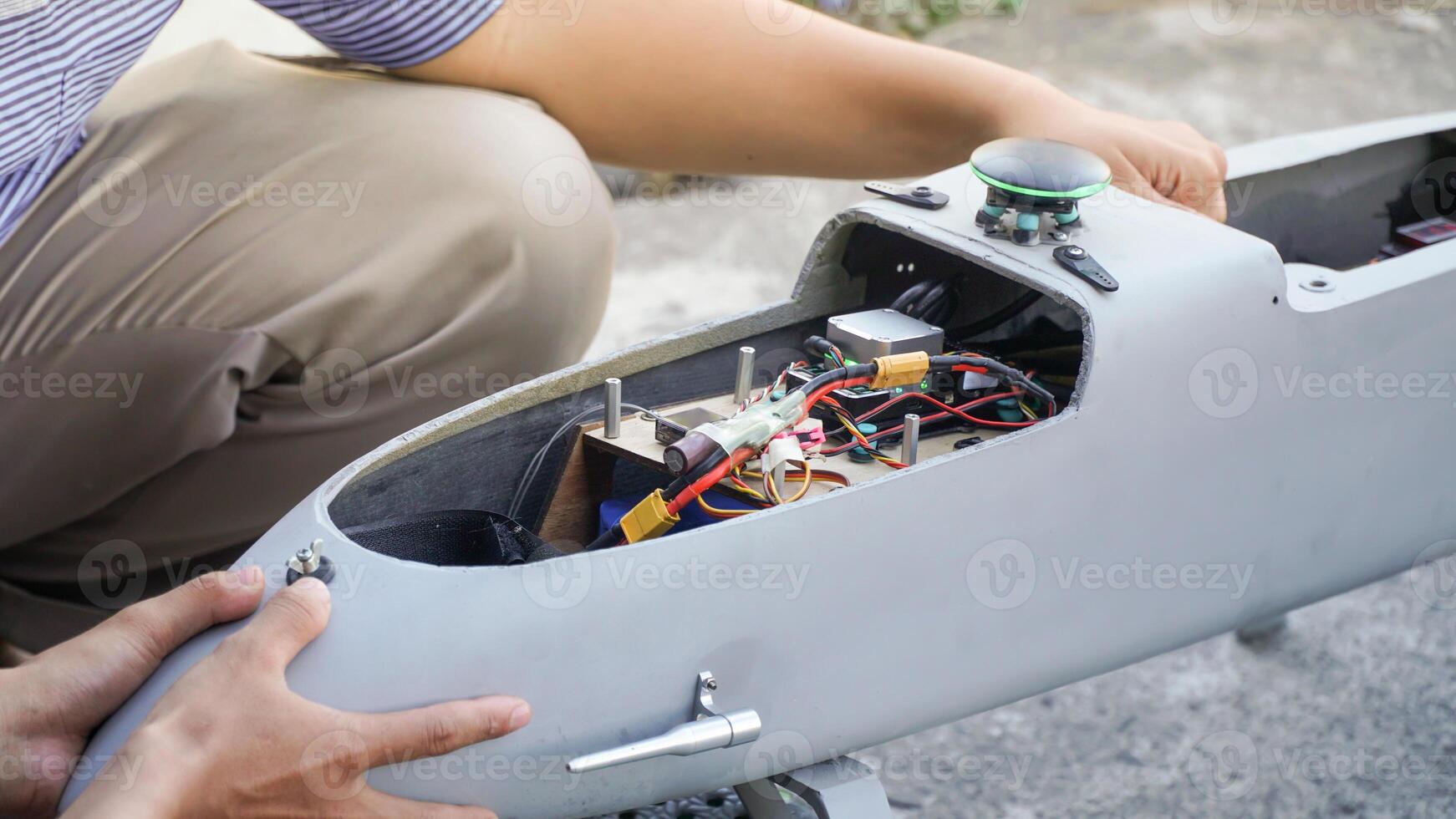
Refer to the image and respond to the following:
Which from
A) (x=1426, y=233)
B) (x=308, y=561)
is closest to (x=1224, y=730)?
(x=1426, y=233)

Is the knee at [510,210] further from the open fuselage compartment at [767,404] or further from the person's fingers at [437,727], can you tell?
the person's fingers at [437,727]

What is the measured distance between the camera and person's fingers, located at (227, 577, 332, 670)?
2.58 feet

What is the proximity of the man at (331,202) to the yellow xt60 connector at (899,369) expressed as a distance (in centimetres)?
32

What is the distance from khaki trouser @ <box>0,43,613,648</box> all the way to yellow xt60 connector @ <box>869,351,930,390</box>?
46cm

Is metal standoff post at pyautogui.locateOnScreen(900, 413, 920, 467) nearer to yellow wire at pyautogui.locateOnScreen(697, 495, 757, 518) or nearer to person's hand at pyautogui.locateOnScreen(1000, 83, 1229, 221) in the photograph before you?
yellow wire at pyautogui.locateOnScreen(697, 495, 757, 518)

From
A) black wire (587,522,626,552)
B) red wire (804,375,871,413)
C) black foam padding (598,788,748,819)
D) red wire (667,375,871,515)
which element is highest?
red wire (804,375,871,413)

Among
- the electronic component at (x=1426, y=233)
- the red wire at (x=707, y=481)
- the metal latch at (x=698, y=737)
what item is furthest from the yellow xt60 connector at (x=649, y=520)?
the electronic component at (x=1426, y=233)

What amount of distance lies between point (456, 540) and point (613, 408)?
0.54 feet

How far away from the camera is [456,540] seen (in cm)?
95

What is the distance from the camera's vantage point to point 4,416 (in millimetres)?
1229

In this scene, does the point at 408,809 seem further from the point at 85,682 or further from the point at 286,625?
the point at 85,682

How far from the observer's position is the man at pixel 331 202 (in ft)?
4.05

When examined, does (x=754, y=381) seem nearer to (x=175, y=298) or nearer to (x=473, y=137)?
(x=473, y=137)

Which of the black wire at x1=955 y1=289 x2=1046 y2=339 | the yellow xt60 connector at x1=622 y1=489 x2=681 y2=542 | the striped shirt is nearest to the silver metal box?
the black wire at x1=955 y1=289 x2=1046 y2=339
